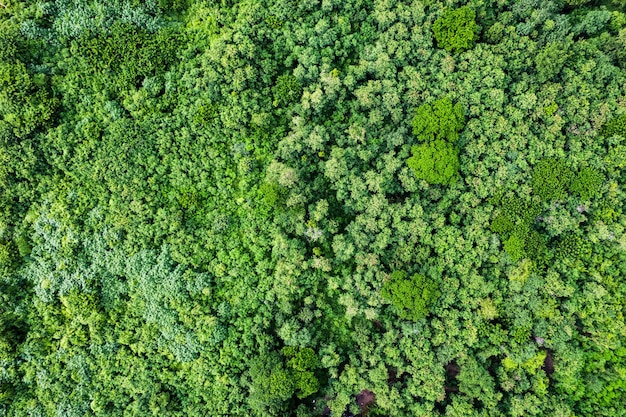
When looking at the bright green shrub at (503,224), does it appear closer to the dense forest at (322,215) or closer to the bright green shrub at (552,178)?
the dense forest at (322,215)

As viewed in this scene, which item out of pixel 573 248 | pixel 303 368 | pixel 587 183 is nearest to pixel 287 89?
pixel 303 368

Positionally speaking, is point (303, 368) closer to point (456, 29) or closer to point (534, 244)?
point (534, 244)

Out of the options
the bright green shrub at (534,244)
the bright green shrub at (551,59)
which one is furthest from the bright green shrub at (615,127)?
the bright green shrub at (534,244)

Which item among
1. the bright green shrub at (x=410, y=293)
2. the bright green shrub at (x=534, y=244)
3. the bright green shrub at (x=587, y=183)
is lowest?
the bright green shrub at (x=410, y=293)

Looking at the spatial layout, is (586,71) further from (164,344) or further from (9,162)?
(9,162)

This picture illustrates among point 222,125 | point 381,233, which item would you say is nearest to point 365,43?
point 222,125

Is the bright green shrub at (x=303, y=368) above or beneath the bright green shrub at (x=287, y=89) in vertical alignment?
beneath
